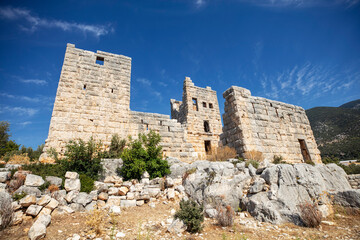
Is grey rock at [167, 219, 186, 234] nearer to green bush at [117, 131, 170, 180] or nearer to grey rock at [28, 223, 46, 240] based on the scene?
grey rock at [28, 223, 46, 240]

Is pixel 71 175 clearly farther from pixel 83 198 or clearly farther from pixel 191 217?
pixel 191 217

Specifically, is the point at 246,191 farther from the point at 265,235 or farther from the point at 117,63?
the point at 117,63

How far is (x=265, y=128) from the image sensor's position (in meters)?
9.27

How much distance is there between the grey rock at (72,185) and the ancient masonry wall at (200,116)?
11463 millimetres

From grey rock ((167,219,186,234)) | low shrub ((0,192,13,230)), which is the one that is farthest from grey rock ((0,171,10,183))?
grey rock ((167,219,186,234))

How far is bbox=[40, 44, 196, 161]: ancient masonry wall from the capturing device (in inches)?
317

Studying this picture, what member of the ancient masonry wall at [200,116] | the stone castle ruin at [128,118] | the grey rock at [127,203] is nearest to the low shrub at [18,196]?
the grey rock at [127,203]

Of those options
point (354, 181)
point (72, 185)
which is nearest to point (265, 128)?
point (354, 181)

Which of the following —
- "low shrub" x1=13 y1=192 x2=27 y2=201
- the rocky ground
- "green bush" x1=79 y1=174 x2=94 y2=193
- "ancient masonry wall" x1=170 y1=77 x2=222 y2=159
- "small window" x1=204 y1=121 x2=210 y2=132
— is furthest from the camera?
"small window" x1=204 y1=121 x2=210 y2=132

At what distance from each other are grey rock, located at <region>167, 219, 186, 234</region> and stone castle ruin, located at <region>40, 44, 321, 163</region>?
510cm

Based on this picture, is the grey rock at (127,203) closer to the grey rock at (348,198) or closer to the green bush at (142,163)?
the green bush at (142,163)

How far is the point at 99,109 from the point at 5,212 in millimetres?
5707

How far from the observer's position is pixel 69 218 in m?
4.30

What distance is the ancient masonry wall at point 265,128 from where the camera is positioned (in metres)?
8.59
